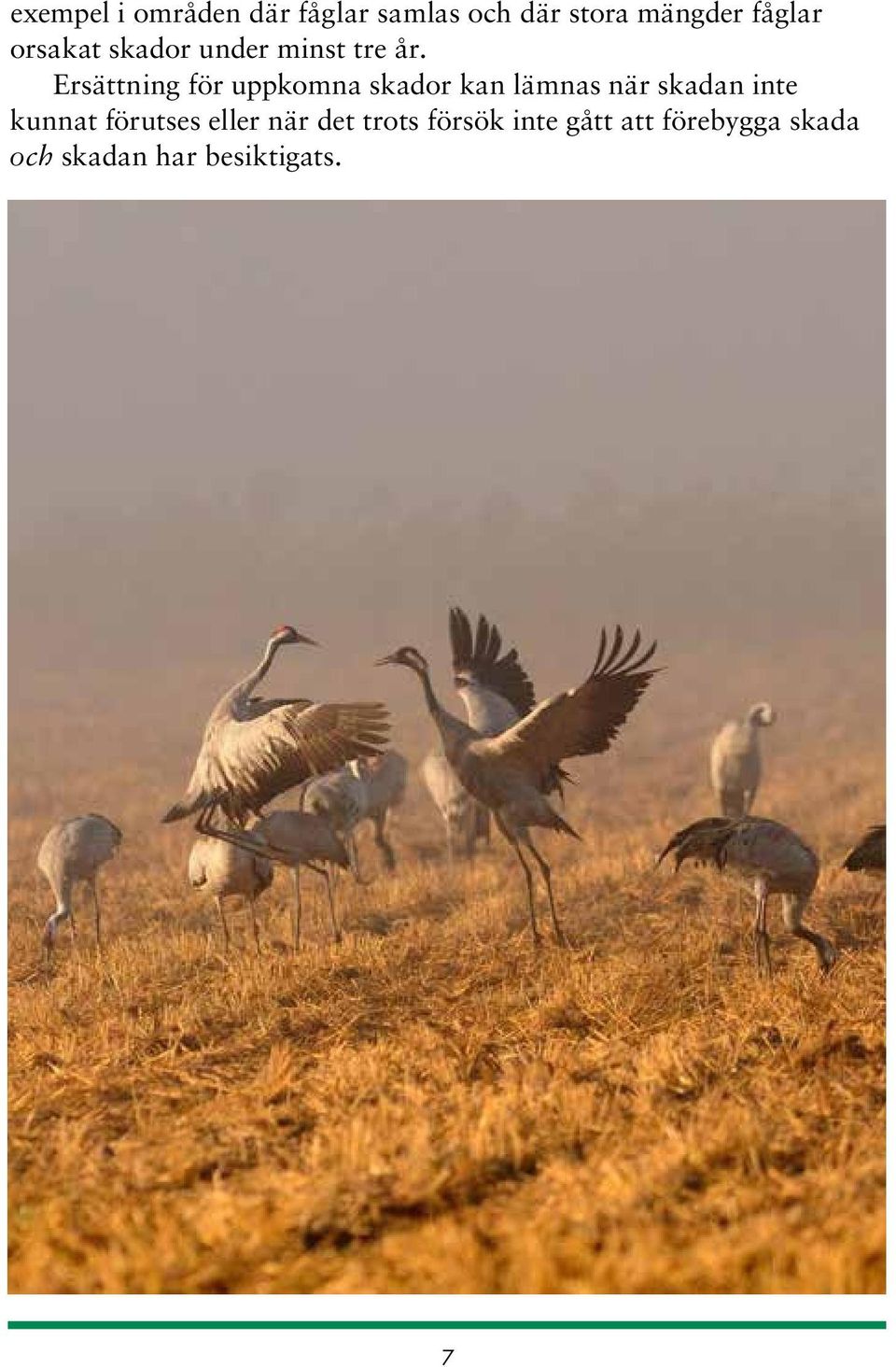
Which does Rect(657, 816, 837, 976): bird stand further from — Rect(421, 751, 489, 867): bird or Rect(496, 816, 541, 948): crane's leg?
Rect(421, 751, 489, 867): bird

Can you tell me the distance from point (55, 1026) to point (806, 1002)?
11.9 feet

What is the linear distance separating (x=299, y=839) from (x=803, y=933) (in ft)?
10.1

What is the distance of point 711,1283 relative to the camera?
4.18 m

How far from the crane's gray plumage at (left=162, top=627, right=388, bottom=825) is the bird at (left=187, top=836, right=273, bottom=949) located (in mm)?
198

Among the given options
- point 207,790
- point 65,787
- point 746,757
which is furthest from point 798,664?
point 207,790

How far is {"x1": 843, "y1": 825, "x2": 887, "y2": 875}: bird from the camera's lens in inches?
290

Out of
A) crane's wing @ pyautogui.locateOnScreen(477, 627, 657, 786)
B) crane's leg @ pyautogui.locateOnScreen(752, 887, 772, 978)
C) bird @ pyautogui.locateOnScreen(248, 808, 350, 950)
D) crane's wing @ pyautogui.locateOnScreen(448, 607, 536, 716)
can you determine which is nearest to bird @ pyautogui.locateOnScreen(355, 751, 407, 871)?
crane's wing @ pyautogui.locateOnScreen(448, 607, 536, 716)

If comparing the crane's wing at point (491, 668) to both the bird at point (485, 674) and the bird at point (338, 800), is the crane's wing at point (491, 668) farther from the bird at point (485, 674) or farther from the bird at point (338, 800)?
the bird at point (338, 800)

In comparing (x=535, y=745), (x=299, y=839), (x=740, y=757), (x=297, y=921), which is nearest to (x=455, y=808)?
(x=740, y=757)

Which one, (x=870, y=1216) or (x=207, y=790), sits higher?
(x=207, y=790)

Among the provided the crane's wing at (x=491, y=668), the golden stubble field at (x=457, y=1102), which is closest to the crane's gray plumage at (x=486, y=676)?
the crane's wing at (x=491, y=668)

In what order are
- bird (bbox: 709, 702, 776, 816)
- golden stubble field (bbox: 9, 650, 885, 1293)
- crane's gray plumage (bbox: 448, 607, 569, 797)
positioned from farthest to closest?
bird (bbox: 709, 702, 776, 816) < crane's gray plumage (bbox: 448, 607, 569, 797) < golden stubble field (bbox: 9, 650, 885, 1293)
